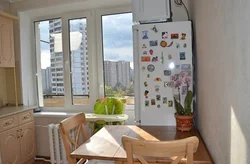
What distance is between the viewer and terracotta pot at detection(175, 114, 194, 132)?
1.55 meters

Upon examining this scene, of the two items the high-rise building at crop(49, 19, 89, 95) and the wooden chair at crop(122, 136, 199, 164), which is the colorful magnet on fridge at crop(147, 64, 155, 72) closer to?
the wooden chair at crop(122, 136, 199, 164)

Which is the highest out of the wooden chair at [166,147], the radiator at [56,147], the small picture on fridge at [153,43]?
the small picture on fridge at [153,43]

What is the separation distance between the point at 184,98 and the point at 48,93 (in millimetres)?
2170

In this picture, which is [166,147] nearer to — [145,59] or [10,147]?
[145,59]

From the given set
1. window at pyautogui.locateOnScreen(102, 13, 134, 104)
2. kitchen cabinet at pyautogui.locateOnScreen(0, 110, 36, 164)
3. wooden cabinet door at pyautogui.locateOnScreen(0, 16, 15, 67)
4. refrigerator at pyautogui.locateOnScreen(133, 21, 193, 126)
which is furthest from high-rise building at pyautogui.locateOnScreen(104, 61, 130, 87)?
wooden cabinet door at pyautogui.locateOnScreen(0, 16, 15, 67)

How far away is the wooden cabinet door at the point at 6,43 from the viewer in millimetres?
2490

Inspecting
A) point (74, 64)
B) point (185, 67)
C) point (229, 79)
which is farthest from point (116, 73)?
point (229, 79)

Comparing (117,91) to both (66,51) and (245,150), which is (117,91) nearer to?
(66,51)

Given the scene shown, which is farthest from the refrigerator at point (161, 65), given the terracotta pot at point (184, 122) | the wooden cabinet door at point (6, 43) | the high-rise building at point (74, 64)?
the wooden cabinet door at point (6, 43)

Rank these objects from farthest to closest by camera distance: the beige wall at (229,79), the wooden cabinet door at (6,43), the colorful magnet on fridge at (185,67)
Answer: the wooden cabinet door at (6,43) < the colorful magnet on fridge at (185,67) < the beige wall at (229,79)

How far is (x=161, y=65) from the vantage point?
5.59 ft

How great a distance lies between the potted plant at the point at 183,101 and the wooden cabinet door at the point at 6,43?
83.9 inches

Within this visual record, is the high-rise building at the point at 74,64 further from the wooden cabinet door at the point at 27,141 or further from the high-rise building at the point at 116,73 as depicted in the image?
the wooden cabinet door at the point at 27,141

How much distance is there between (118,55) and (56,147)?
1.43 m
